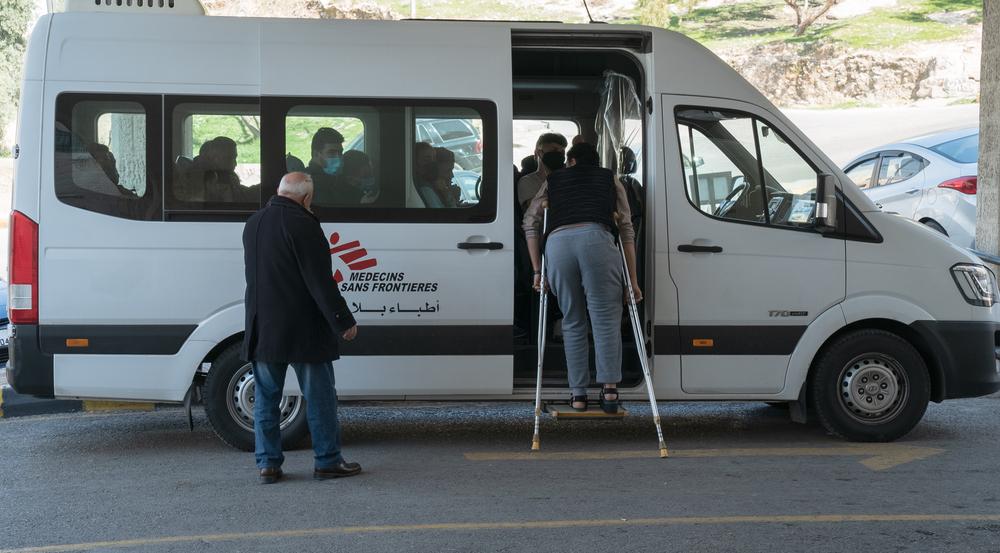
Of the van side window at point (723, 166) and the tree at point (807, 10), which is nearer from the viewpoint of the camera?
A: the van side window at point (723, 166)

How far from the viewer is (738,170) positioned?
23.5 ft

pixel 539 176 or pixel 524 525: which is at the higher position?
pixel 539 176

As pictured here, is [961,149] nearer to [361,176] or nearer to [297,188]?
[361,176]

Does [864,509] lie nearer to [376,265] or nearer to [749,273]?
[749,273]

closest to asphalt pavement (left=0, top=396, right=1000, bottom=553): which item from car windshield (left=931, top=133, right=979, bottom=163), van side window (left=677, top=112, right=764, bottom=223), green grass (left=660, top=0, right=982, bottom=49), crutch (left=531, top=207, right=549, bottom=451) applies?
crutch (left=531, top=207, right=549, bottom=451)

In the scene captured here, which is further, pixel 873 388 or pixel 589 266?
pixel 873 388

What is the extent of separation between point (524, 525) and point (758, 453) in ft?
7.35

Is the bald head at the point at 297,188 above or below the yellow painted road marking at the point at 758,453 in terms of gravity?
above

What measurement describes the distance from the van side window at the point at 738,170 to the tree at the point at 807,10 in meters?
42.6

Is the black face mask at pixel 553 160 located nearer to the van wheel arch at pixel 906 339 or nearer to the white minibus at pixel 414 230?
the white minibus at pixel 414 230

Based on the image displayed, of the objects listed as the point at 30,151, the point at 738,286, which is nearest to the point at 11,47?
the point at 30,151

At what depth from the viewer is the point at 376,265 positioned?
6.84 m

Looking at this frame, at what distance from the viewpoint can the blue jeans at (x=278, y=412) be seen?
617 centimetres

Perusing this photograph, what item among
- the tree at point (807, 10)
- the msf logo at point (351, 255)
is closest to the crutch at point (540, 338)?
the msf logo at point (351, 255)
